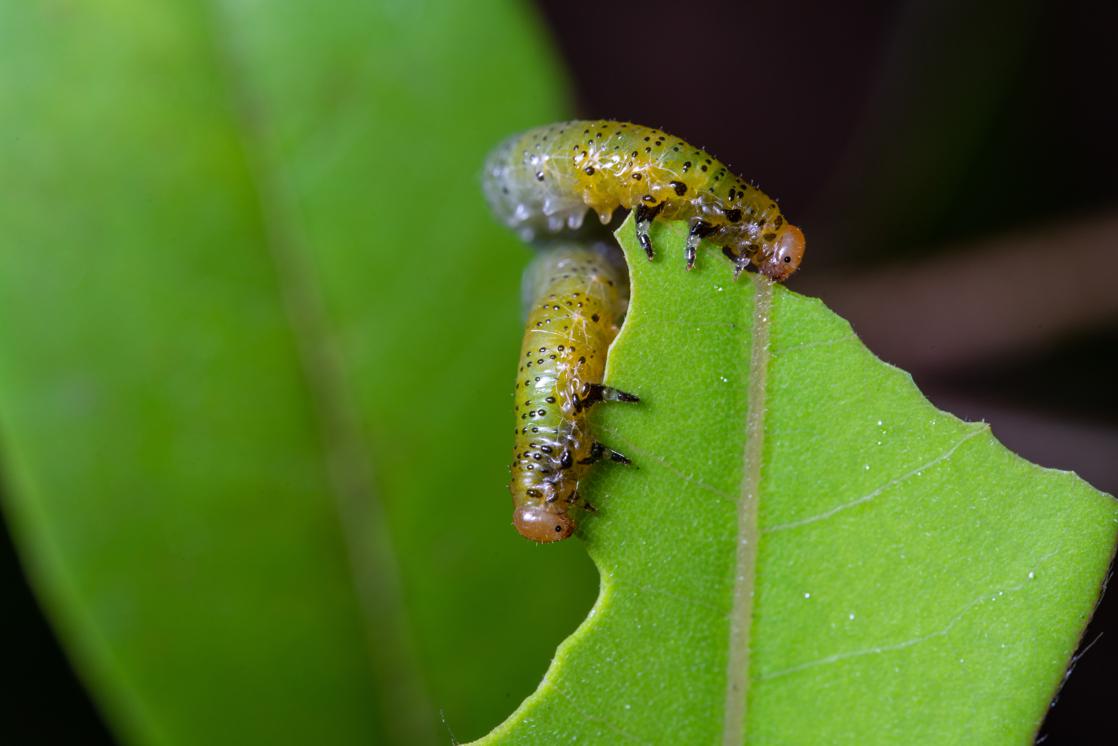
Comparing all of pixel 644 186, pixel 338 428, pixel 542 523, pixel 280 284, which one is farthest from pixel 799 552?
pixel 280 284

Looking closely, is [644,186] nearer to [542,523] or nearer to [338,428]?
[542,523]

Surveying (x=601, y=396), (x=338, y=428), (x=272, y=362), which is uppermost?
(x=601, y=396)

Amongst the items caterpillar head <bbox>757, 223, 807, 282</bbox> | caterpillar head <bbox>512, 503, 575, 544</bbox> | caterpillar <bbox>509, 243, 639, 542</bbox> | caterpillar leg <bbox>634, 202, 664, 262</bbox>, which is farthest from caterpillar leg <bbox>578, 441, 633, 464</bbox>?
caterpillar head <bbox>757, 223, 807, 282</bbox>

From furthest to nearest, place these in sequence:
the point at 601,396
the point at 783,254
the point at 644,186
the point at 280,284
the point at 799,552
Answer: the point at 280,284 → the point at 644,186 → the point at 783,254 → the point at 601,396 → the point at 799,552

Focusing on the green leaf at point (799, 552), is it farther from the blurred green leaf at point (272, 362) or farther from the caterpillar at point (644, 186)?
the blurred green leaf at point (272, 362)

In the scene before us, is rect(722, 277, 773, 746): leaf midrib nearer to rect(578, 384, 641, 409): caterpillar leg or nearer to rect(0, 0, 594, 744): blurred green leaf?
rect(578, 384, 641, 409): caterpillar leg

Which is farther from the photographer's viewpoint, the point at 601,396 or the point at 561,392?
the point at 561,392

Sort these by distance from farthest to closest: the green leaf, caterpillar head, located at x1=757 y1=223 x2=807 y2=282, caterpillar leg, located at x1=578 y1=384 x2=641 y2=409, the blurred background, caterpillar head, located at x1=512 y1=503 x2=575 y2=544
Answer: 1. the blurred background
2. caterpillar head, located at x1=512 y1=503 x2=575 y2=544
3. caterpillar head, located at x1=757 y1=223 x2=807 y2=282
4. caterpillar leg, located at x1=578 y1=384 x2=641 y2=409
5. the green leaf
